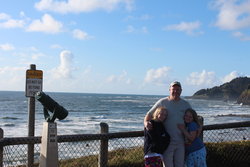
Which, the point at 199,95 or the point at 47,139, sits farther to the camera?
the point at 199,95

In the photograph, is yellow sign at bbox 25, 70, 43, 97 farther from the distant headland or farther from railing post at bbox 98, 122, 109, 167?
the distant headland

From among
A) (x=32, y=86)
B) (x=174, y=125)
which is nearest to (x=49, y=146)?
(x=174, y=125)

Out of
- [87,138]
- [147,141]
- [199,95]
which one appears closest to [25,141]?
[87,138]

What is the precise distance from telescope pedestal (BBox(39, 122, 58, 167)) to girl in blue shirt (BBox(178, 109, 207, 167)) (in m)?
1.68

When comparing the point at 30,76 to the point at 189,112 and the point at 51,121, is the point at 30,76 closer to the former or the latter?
the point at 51,121

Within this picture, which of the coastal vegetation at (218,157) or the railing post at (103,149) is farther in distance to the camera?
the coastal vegetation at (218,157)

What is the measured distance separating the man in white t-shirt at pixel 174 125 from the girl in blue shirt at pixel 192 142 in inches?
Result: 3.1

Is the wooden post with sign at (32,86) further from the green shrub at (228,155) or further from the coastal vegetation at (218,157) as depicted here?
the green shrub at (228,155)

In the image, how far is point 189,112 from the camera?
493 centimetres

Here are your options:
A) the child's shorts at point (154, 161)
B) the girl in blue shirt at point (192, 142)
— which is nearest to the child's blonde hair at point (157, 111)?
A: the girl in blue shirt at point (192, 142)

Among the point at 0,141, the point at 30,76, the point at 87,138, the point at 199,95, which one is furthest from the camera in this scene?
the point at 199,95

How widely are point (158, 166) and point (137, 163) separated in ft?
5.88

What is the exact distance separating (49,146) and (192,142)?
1.93 meters

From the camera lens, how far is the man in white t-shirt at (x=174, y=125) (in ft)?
15.8
